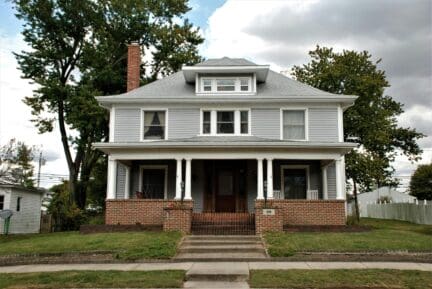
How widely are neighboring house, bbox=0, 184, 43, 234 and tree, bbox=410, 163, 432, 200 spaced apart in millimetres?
26966

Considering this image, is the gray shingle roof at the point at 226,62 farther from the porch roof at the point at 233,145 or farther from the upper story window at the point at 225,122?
the porch roof at the point at 233,145

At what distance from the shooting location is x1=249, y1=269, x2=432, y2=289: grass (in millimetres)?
8016

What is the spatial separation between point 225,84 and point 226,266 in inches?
437

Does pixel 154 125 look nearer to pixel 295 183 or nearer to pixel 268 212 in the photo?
pixel 295 183

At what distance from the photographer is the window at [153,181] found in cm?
1905

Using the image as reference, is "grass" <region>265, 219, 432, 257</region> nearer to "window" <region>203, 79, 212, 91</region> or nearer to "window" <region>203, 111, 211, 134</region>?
"window" <region>203, 111, 211, 134</region>

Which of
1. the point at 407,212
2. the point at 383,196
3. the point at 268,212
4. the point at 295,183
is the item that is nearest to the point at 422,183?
the point at 407,212

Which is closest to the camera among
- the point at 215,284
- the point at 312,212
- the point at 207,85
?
the point at 215,284

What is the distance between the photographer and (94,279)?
342 inches

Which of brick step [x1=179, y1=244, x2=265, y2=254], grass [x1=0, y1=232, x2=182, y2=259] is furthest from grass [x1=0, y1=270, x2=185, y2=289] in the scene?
brick step [x1=179, y1=244, x2=265, y2=254]

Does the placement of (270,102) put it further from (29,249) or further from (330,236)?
(29,249)

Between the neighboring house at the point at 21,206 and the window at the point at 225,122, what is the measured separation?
12833mm

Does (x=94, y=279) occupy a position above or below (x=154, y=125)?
below

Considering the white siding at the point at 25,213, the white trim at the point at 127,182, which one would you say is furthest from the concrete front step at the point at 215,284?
the white siding at the point at 25,213
